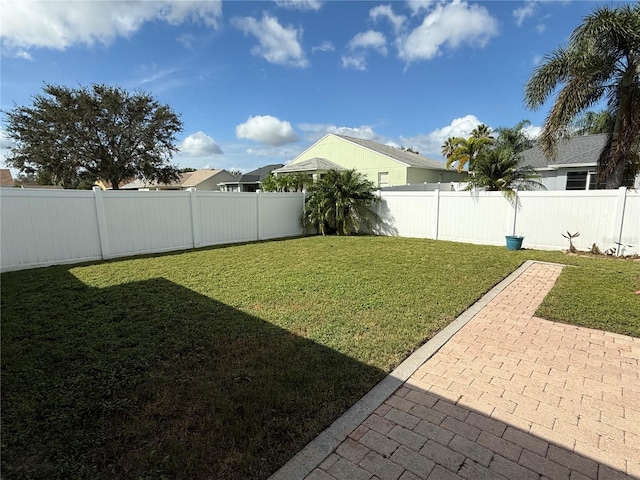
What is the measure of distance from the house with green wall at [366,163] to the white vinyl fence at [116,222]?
8.88m

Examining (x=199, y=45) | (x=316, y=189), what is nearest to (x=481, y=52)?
(x=316, y=189)

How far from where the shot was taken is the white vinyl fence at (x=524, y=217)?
825 cm

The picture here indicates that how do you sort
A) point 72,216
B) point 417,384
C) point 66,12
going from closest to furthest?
1. point 417,384
2. point 66,12
3. point 72,216

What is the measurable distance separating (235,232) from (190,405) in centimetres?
875

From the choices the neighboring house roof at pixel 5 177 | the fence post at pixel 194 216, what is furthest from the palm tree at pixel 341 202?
the neighboring house roof at pixel 5 177

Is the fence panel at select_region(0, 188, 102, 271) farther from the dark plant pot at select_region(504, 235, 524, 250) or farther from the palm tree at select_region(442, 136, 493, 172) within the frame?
the palm tree at select_region(442, 136, 493, 172)

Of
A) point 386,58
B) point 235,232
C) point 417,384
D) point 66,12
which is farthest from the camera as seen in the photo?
point 386,58

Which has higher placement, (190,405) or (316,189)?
(316,189)

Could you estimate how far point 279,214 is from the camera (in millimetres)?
12281

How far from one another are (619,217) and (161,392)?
10.8m

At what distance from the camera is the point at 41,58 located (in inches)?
263

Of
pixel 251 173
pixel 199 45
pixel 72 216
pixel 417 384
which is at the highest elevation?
pixel 199 45

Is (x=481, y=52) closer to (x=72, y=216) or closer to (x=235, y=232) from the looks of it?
(x=235, y=232)

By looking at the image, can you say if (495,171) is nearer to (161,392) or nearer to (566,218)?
(566,218)
